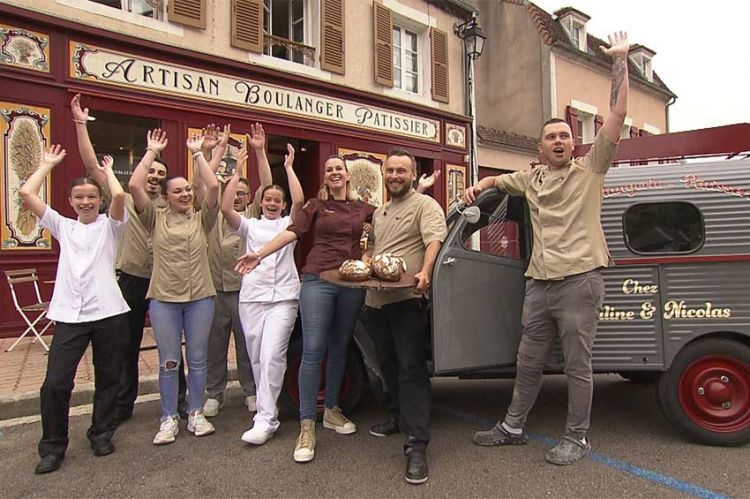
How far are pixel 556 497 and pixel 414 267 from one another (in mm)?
1483

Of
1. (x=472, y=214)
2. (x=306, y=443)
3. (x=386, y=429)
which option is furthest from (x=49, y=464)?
(x=472, y=214)

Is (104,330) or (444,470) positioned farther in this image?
(104,330)

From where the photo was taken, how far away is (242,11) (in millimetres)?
8367

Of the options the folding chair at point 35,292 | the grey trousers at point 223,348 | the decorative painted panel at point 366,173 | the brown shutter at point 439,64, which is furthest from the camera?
the brown shutter at point 439,64

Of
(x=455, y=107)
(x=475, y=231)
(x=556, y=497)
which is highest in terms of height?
(x=455, y=107)

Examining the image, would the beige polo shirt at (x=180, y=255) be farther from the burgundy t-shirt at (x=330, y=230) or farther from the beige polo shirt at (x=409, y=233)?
the beige polo shirt at (x=409, y=233)

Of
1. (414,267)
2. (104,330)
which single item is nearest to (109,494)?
(104,330)

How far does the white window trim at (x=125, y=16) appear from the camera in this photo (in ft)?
22.9

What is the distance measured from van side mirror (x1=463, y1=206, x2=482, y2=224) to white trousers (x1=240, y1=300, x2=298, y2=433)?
133cm

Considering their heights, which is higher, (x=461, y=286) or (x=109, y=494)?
(x=461, y=286)

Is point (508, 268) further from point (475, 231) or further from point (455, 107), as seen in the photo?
point (455, 107)

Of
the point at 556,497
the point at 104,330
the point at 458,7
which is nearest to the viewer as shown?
the point at 556,497

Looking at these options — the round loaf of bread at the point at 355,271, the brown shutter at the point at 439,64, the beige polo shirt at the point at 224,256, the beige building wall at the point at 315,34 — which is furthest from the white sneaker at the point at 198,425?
the brown shutter at the point at 439,64

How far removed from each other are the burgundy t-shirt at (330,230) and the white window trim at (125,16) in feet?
18.6
